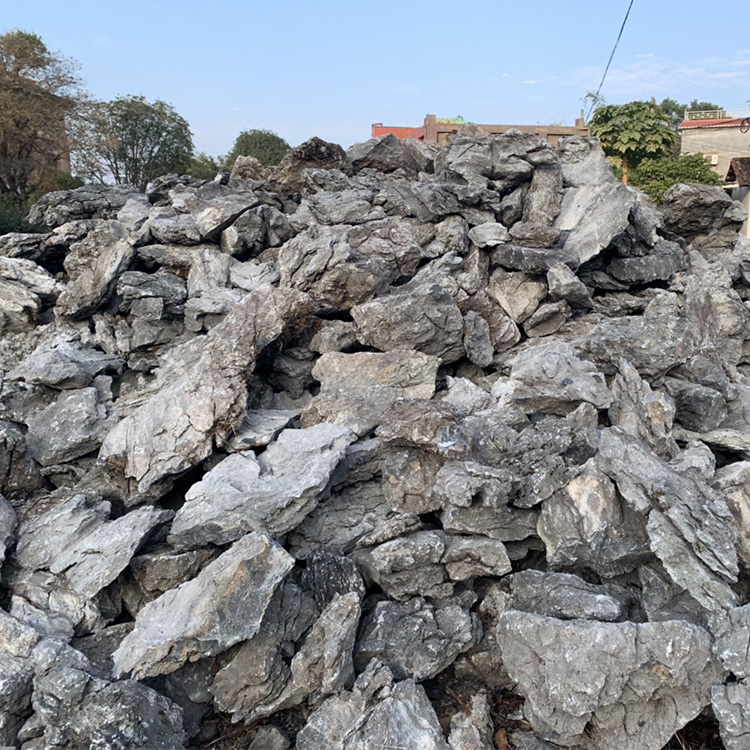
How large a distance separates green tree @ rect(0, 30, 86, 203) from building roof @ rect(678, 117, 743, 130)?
142 feet

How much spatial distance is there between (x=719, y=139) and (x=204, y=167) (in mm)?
37804

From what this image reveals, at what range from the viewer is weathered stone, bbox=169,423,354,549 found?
20.6 feet

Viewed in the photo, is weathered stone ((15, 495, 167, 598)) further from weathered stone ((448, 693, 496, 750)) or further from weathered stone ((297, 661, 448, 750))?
weathered stone ((448, 693, 496, 750))

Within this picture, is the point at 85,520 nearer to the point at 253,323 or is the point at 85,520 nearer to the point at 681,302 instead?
the point at 253,323

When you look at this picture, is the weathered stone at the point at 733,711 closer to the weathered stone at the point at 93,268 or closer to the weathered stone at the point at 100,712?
the weathered stone at the point at 100,712

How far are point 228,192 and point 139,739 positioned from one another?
1022 centimetres

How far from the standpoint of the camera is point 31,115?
31672 millimetres

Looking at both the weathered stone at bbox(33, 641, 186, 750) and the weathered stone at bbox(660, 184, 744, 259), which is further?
the weathered stone at bbox(660, 184, 744, 259)

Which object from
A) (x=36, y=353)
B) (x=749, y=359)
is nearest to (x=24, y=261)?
(x=36, y=353)

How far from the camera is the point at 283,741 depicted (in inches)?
204

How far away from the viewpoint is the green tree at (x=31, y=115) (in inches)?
1249

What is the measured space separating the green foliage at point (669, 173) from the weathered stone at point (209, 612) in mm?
28369

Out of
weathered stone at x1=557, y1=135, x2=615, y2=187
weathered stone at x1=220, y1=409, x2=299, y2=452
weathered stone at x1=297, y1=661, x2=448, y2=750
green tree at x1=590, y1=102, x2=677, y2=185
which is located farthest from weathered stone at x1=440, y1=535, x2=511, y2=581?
green tree at x1=590, y1=102, x2=677, y2=185

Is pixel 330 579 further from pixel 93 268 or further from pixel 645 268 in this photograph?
pixel 645 268
